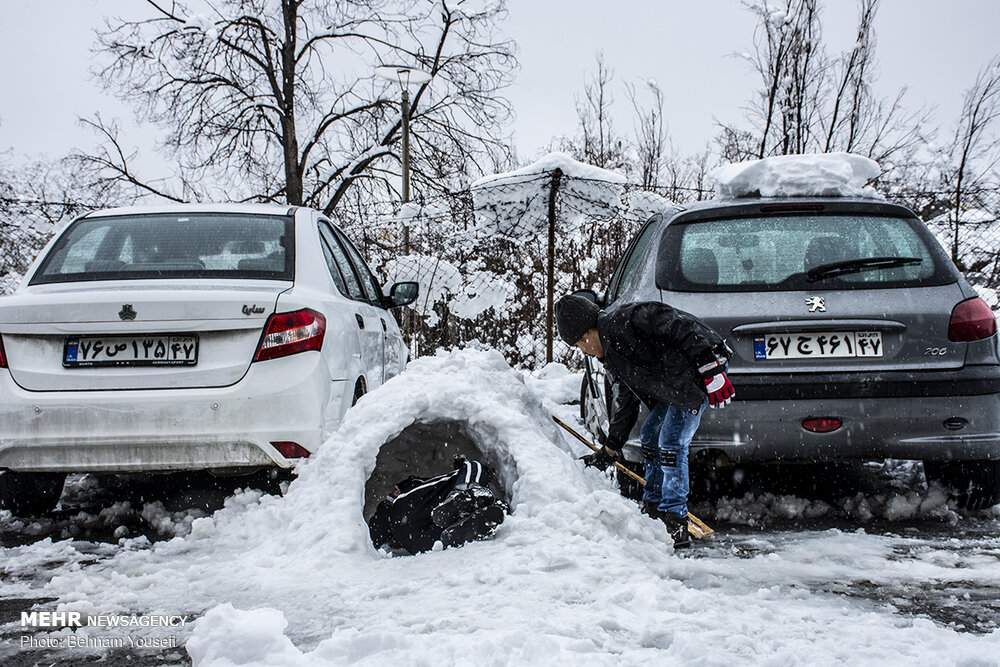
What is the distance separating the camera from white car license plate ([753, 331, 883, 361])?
4.14m

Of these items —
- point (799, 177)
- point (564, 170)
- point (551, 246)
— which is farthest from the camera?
point (551, 246)

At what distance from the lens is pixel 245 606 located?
9.98 feet

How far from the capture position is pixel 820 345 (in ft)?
13.6

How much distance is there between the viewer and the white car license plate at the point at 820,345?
4141mm

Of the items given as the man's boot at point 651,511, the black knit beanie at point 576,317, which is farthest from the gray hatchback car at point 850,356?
the black knit beanie at point 576,317

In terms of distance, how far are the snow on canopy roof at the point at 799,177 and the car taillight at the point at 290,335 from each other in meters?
2.45

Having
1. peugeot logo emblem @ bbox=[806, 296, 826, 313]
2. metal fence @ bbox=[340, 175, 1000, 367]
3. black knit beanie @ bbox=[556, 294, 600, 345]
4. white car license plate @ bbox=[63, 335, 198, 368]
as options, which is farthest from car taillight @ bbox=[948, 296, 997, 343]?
metal fence @ bbox=[340, 175, 1000, 367]

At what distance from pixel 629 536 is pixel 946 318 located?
6.24ft

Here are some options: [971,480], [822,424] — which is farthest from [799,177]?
[971,480]

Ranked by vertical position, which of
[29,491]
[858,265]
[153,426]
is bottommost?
[29,491]

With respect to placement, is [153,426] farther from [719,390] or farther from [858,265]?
[858,265]

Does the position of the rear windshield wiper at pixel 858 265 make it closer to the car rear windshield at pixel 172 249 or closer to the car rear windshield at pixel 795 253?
the car rear windshield at pixel 795 253

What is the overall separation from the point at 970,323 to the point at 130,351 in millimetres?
3898

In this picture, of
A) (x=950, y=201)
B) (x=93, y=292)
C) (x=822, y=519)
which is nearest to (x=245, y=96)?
(x=950, y=201)
